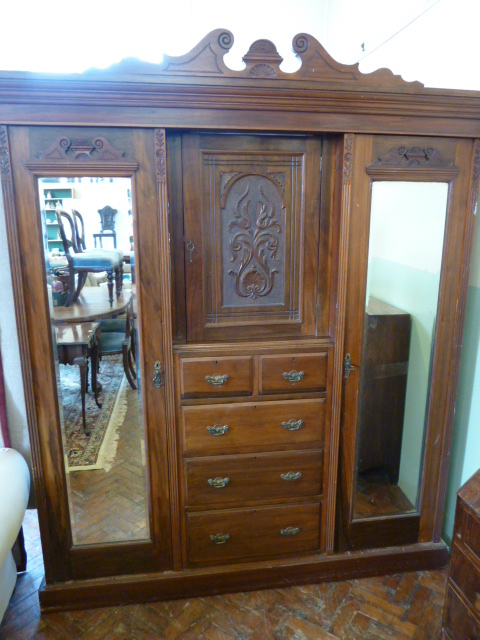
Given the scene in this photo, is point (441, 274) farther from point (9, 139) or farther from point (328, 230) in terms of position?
point (9, 139)

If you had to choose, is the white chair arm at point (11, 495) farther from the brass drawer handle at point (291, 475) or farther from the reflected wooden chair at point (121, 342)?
the brass drawer handle at point (291, 475)

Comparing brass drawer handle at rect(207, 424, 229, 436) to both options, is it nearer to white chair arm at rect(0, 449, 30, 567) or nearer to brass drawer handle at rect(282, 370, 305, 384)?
brass drawer handle at rect(282, 370, 305, 384)

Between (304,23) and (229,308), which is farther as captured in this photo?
(304,23)

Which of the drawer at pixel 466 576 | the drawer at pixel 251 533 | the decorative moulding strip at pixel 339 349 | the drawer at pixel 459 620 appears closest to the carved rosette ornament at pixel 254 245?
the decorative moulding strip at pixel 339 349

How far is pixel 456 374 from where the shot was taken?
1.84 metres

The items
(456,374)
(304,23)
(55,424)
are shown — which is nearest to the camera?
(55,424)

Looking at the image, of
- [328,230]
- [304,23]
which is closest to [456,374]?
[328,230]

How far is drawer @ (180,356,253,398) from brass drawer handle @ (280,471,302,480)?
40 cm

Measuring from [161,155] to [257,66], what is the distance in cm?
42

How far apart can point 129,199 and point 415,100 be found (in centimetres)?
103

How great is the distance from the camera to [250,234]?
169cm

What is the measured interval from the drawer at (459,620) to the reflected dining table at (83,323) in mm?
1392

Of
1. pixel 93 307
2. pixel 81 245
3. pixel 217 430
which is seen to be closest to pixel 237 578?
pixel 217 430

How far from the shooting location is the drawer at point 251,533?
5.96 feet
